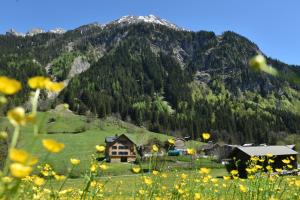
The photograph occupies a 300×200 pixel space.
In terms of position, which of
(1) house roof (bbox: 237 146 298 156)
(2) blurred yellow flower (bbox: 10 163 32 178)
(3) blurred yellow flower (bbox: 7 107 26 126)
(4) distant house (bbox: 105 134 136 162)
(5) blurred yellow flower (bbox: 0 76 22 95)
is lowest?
(2) blurred yellow flower (bbox: 10 163 32 178)

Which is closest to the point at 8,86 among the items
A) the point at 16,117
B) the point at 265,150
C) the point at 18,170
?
the point at 16,117

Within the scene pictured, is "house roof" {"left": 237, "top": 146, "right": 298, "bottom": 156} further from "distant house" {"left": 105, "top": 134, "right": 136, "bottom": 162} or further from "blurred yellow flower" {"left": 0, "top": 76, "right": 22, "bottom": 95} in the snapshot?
"blurred yellow flower" {"left": 0, "top": 76, "right": 22, "bottom": 95}

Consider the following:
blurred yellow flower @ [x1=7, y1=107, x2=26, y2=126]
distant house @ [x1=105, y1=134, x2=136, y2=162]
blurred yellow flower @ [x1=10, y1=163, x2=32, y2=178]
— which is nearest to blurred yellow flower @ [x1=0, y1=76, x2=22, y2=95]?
blurred yellow flower @ [x1=7, y1=107, x2=26, y2=126]

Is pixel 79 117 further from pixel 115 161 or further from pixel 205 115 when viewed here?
pixel 205 115

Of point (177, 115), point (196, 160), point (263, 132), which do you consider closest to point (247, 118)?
point (263, 132)

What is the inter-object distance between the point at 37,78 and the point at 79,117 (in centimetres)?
14841

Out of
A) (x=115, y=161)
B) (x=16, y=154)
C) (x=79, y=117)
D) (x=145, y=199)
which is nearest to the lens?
(x=16, y=154)

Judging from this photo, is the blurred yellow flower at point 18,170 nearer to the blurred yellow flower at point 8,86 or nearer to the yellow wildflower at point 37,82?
the blurred yellow flower at point 8,86

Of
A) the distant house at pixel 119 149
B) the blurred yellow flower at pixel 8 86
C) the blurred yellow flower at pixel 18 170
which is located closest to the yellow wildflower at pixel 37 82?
the blurred yellow flower at pixel 8 86

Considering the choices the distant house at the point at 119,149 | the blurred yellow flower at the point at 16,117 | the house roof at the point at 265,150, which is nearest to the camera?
the blurred yellow flower at the point at 16,117

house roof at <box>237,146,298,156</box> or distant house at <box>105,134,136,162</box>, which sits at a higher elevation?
distant house at <box>105,134,136,162</box>

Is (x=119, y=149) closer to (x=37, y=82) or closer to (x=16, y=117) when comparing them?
(x=37, y=82)

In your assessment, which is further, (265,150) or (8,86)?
(265,150)

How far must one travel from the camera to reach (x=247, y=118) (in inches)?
6969
